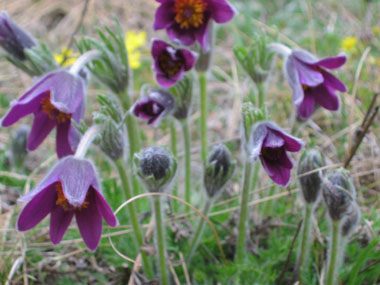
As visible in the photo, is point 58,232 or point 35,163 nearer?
point 58,232

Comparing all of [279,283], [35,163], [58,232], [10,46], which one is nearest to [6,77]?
[35,163]

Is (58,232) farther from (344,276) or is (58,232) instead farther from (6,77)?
(6,77)

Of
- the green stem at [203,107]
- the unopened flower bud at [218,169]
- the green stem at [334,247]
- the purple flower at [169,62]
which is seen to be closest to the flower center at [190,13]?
the purple flower at [169,62]

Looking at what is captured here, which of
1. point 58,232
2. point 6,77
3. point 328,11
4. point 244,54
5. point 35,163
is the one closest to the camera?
point 58,232

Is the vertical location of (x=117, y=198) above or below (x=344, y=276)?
below

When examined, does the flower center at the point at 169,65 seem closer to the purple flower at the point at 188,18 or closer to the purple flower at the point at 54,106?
the purple flower at the point at 188,18

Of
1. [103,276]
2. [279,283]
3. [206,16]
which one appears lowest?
[103,276]

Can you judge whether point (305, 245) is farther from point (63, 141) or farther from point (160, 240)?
point (63, 141)

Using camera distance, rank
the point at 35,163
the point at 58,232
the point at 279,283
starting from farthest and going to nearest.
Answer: the point at 35,163 → the point at 279,283 → the point at 58,232
